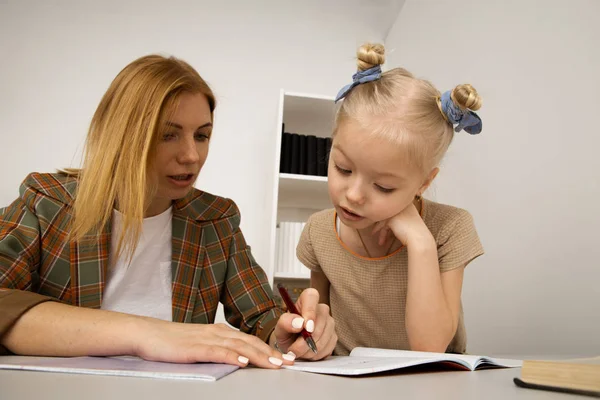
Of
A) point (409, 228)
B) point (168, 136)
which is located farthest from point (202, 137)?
point (409, 228)

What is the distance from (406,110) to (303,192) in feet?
5.27

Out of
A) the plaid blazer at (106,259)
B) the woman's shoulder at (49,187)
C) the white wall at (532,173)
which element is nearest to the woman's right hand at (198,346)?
the plaid blazer at (106,259)

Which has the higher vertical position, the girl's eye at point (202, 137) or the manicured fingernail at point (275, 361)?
the girl's eye at point (202, 137)

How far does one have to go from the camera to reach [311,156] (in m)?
2.43

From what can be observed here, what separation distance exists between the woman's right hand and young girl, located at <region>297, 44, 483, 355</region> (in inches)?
14.9

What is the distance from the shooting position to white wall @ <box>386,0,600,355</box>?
1.22 metres

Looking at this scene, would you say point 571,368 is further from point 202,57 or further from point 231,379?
→ point 202,57

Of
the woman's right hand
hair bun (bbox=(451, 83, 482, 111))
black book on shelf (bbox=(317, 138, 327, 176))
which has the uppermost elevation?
black book on shelf (bbox=(317, 138, 327, 176))

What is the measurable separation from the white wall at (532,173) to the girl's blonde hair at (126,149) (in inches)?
42.7

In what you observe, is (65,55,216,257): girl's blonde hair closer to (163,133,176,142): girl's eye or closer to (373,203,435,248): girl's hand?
(163,133,176,142): girl's eye

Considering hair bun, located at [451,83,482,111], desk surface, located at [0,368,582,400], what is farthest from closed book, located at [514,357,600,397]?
hair bun, located at [451,83,482,111]

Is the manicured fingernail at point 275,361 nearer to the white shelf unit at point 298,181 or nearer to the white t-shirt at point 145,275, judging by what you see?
the white t-shirt at point 145,275

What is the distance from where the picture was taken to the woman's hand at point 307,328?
762 mm

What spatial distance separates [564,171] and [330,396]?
1180mm
